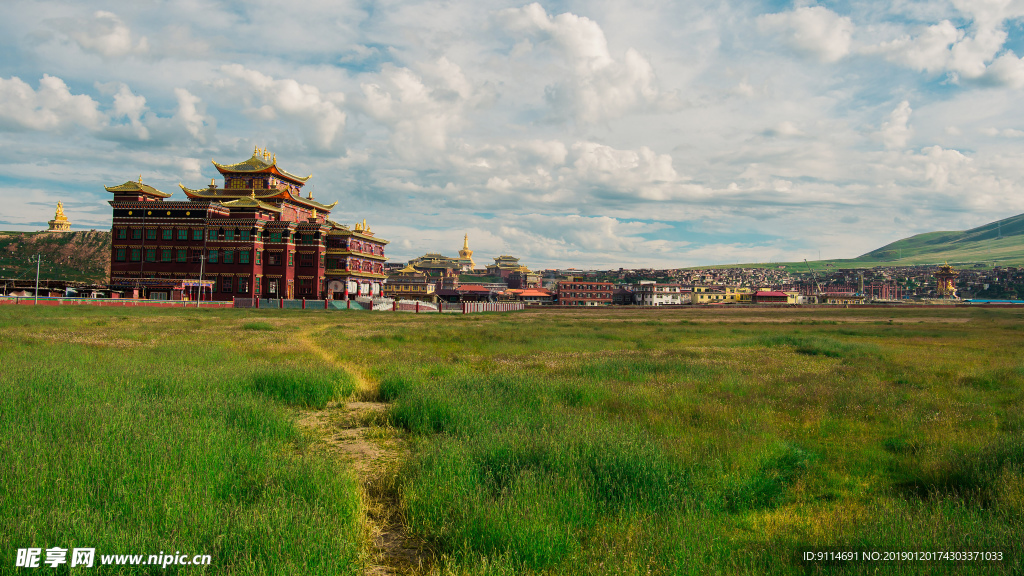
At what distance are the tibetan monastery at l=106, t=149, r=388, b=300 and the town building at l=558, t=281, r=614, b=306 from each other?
87.3 meters

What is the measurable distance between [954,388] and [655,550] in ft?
43.0

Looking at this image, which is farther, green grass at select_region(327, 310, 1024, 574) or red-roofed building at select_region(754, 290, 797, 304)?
red-roofed building at select_region(754, 290, 797, 304)

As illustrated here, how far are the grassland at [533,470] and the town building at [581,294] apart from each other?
455ft

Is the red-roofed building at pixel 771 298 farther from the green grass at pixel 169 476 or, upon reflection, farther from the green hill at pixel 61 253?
the green hill at pixel 61 253

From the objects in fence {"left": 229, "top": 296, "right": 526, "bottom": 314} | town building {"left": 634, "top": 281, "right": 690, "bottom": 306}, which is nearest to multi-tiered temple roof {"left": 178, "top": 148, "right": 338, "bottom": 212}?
fence {"left": 229, "top": 296, "right": 526, "bottom": 314}

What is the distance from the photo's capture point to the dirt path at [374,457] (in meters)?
4.94

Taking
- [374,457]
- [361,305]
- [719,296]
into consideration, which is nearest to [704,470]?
[374,457]

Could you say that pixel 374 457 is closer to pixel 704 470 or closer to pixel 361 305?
pixel 704 470

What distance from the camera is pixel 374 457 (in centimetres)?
799

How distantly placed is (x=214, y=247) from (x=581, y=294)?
104123 millimetres

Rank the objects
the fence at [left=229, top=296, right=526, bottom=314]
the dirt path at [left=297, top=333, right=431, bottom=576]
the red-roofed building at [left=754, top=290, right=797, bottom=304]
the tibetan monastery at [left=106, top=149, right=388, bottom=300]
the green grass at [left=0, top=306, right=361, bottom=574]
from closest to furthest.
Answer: the green grass at [left=0, top=306, right=361, bottom=574]
the dirt path at [left=297, top=333, right=431, bottom=576]
the fence at [left=229, top=296, right=526, bottom=314]
the tibetan monastery at [left=106, top=149, right=388, bottom=300]
the red-roofed building at [left=754, top=290, right=797, bottom=304]

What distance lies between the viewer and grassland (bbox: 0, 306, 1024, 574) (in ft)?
14.5

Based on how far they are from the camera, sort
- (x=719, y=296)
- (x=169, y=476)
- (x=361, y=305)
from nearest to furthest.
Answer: (x=169, y=476)
(x=361, y=305)
(x=719, y=296)

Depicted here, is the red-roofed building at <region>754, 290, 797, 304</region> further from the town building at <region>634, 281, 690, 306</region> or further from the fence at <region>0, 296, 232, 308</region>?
the fence at <region>0, 296, 232, 308</region>
